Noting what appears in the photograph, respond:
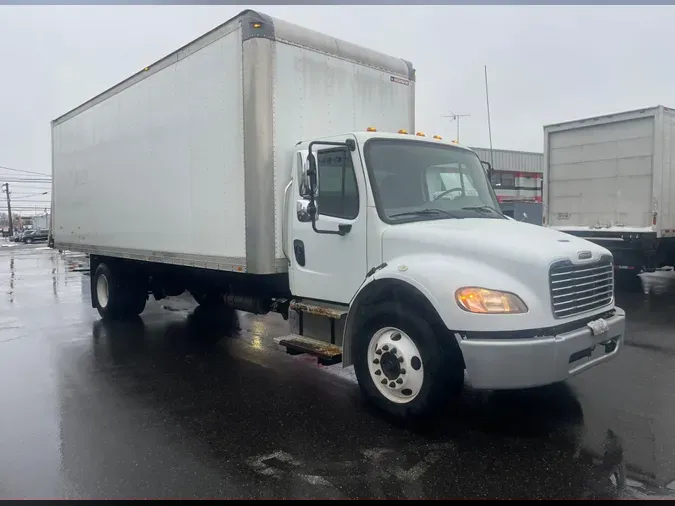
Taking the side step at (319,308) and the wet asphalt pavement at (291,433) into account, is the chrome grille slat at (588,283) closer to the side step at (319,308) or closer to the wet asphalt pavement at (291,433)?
the wet asphalt pavement at (291,433)

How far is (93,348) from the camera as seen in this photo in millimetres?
7965

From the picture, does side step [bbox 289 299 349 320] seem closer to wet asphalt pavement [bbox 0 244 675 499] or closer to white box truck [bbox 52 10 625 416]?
white box truck [bbox 52 10 625 416]

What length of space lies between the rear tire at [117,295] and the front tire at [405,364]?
6044mm

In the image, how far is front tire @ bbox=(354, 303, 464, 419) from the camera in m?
4.57

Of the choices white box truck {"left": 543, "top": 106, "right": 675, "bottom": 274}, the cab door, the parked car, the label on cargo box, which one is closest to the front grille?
the cab door

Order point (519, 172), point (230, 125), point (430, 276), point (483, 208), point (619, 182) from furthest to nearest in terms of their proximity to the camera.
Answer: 1. point (519, 172)
2. point (619, 182)
3. point (230, 125)
4. point (483, 208)
5. point (430, 276)

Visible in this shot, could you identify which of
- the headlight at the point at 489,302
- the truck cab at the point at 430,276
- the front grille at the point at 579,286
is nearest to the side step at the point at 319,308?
the truck cab at the point at 430,276

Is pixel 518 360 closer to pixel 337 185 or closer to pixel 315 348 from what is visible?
pixel 315 348

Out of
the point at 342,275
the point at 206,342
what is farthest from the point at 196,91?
the point at 206,342

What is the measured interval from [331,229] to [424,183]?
3.32 feet

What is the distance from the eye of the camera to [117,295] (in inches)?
388

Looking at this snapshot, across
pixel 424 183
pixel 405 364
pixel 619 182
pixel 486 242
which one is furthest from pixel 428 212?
pixel 619 182

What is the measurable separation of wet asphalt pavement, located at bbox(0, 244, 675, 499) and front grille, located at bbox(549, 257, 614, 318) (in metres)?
1.01

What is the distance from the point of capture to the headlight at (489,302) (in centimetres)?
429
